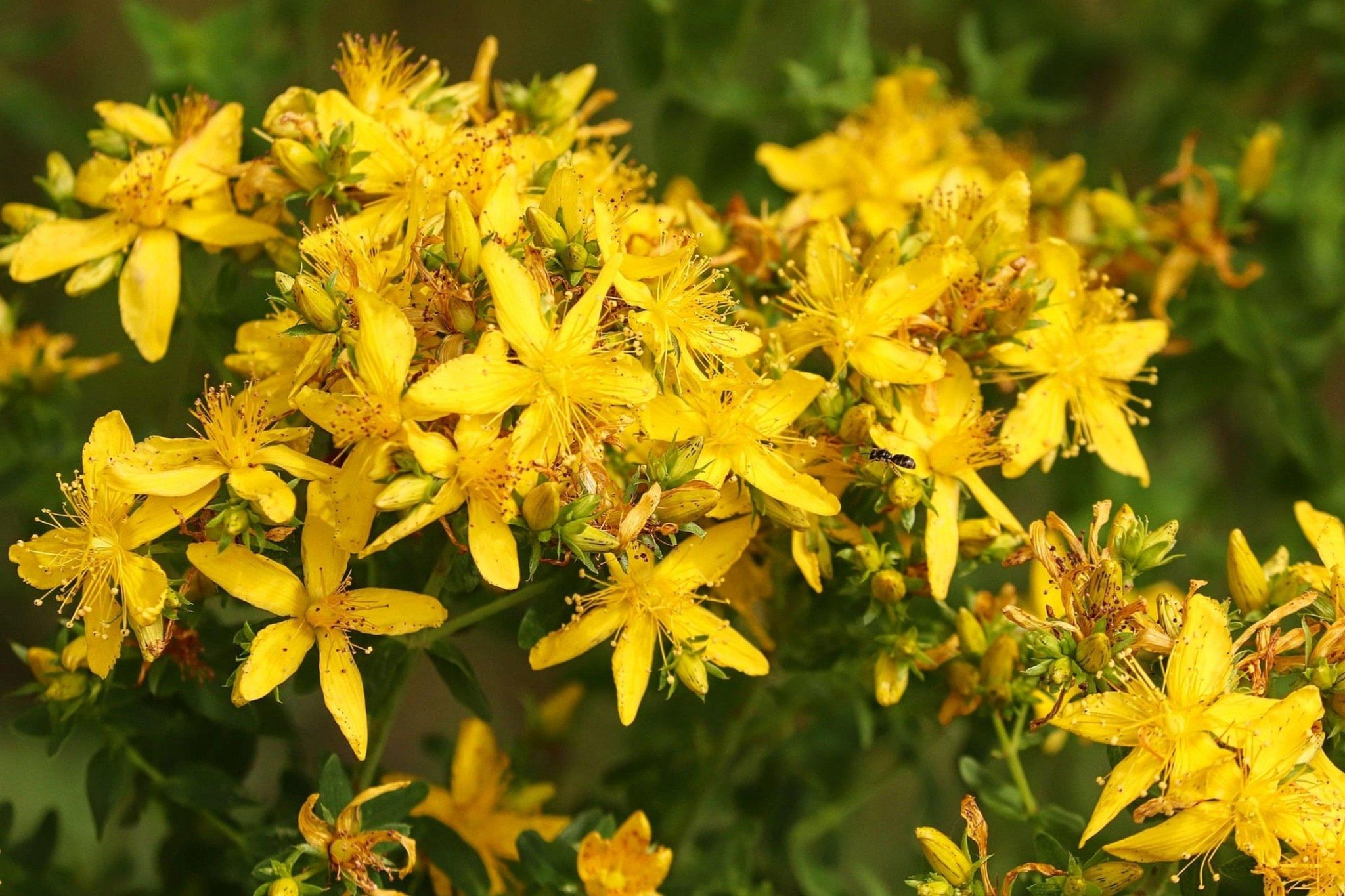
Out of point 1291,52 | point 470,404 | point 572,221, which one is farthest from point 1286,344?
point 470,404

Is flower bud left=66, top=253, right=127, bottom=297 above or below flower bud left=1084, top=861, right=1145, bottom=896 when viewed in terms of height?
above

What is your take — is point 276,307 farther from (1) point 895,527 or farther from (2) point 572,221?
(1) point 895,527

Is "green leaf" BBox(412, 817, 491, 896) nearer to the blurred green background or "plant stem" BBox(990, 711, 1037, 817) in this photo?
the blurred green background

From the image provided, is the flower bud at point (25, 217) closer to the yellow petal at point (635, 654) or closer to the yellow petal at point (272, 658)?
the yellow petal at point (272, 658)

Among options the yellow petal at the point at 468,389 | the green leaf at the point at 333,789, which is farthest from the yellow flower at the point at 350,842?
the yellow petal at the point at 468,389

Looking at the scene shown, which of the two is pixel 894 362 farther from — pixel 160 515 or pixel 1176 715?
pixel 160 515

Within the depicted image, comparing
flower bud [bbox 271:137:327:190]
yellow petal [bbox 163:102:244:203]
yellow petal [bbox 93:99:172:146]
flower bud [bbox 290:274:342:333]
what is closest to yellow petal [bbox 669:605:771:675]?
flower bud [bbox 290:274:342:333]
